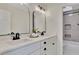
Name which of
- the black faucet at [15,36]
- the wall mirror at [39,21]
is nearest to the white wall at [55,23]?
the wall mirror at [39,21]

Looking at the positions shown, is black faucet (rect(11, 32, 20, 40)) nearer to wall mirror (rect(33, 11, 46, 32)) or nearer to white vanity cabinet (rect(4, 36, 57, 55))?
white vanity cabinet (rect(4, 36, 57, 55))

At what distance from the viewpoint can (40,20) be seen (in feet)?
6.42

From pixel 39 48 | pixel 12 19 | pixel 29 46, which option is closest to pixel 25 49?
pixel 29 46

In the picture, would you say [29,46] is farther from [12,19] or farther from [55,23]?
[55,23]

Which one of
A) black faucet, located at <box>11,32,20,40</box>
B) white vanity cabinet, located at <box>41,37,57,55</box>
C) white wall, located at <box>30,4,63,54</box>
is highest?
white wall, located at <box>30,4,63,54</box>

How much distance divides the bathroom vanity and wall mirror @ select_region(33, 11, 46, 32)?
0.83ft

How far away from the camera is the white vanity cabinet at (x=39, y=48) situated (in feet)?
A: 3.54

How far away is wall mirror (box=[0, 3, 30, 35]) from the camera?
137 cm

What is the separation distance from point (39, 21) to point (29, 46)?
2.60 feet

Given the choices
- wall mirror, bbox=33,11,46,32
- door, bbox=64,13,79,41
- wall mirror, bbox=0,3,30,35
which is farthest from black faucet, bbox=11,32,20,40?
door, bbox=64,13,79,41

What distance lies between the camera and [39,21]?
1.93 metres

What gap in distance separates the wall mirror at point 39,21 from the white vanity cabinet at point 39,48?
0.27m
